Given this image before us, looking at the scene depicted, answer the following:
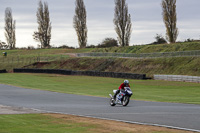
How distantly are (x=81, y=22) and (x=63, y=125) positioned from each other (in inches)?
3447

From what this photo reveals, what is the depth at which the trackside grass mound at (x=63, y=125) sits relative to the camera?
1245 centimetres

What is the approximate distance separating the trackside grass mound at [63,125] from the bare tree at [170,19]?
61877 mm

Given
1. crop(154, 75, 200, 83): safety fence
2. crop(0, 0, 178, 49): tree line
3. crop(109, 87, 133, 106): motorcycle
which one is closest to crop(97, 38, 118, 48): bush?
crop(0, 0, 178, 49): tree line

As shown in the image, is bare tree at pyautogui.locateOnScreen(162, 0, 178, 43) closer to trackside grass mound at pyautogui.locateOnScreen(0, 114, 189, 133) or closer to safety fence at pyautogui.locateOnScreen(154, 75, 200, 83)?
safety fence at pyautogui.locateOnScreen(154, 75, 200, 83)

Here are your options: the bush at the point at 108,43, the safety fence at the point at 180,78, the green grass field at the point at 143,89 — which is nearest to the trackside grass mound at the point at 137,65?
the safety fence at the point at 180,78

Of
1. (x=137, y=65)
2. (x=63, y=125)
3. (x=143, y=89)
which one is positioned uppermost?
(x=137, y=65)

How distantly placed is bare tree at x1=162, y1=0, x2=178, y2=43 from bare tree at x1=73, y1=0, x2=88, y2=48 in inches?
1088

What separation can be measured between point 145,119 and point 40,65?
248 feet

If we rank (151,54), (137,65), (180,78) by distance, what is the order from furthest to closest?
(151,54), (137,65), (180,78)

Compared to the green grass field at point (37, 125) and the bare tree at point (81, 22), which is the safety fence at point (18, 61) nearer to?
the bare tree at point (81, 22)

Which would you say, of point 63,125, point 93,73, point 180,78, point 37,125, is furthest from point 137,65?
point 37,125

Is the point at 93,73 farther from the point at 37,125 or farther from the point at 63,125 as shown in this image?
the point at 37,125

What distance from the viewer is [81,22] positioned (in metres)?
100

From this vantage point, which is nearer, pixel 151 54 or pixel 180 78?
pixel 180 78
